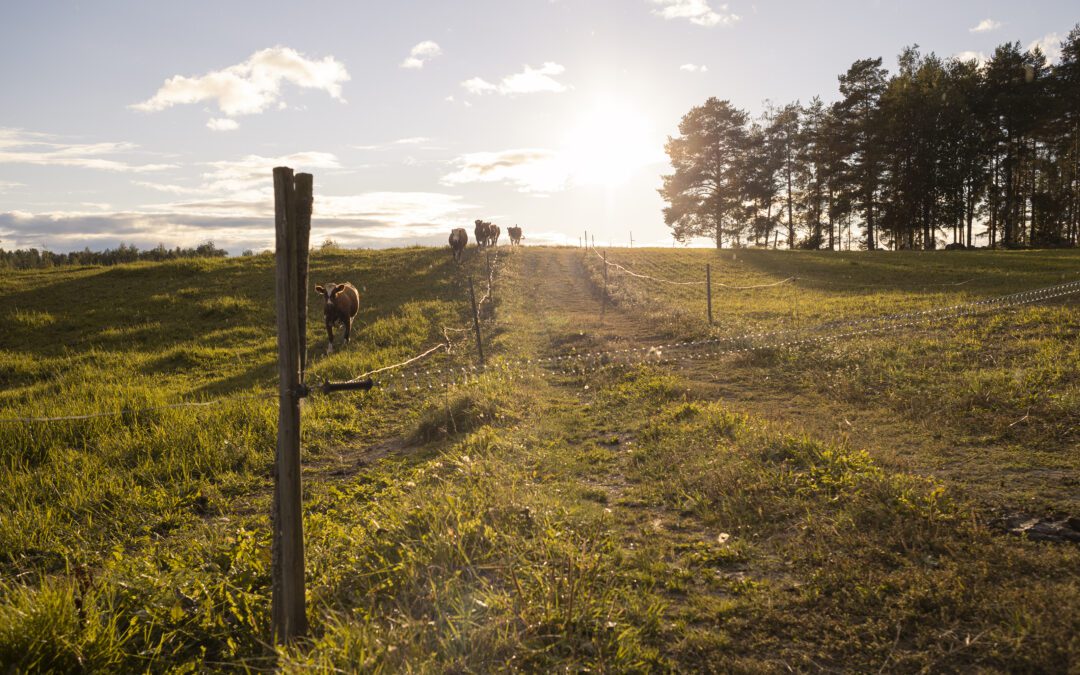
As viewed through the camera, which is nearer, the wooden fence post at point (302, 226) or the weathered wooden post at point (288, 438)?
the weathered wooden post at point (288, 438)

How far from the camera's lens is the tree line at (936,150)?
44.5 m

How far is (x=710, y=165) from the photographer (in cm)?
5938

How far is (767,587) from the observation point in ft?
14.6

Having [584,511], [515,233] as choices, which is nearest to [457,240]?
[515,233]

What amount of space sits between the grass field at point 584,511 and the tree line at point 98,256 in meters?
30.9

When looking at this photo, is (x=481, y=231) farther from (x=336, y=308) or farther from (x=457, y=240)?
(x=336, y=308)

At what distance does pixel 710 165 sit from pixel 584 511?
2333 inches

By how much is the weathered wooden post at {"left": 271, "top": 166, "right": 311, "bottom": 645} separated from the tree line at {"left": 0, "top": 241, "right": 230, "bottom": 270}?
38.3 meters

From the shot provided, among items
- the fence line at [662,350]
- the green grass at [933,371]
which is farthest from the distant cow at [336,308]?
the green grass at [933,371]

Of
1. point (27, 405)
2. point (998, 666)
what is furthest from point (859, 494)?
point (27, 405)

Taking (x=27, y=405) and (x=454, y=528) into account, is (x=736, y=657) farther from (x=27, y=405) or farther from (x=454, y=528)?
(x=27, y=405)

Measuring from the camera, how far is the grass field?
12.2 feet

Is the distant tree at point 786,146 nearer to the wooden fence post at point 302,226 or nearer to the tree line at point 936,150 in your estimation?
the tree line at point 936,150

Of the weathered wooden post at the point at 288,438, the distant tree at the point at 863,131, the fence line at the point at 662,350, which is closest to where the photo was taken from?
the weathered wooden post at the point at 288,438
